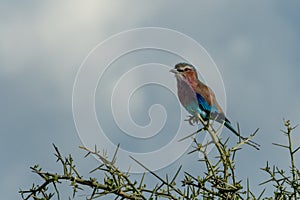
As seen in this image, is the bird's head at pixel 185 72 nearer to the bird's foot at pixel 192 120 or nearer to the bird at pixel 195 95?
the bird at pixel 195 95

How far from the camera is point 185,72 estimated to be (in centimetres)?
384

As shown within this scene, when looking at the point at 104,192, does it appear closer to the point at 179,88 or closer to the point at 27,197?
the point at 27,197

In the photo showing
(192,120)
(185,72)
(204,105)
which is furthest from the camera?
(185,72)

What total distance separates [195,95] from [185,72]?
21 centimetres

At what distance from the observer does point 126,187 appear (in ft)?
8.26

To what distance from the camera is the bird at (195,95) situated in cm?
346

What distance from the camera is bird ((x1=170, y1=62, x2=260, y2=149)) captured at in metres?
3.46

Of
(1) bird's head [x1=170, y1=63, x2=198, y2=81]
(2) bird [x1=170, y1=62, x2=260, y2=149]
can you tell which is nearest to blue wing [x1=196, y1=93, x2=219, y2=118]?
(2) bird [x1=170, y1=62, x2=260, y2=149]

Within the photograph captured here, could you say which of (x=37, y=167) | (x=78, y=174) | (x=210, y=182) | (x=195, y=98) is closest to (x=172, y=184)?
(x=210, y=182)

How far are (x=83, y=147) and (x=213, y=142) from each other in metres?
0.64

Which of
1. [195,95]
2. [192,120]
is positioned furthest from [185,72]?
[192,120]

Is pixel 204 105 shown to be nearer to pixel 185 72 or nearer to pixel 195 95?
pixel 195 95

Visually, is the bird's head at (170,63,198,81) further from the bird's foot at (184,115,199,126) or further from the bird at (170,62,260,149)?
the bird's foot at (184,115,199,126)

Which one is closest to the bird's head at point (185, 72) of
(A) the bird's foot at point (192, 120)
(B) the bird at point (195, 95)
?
(B) the bird at point (195, 95)
